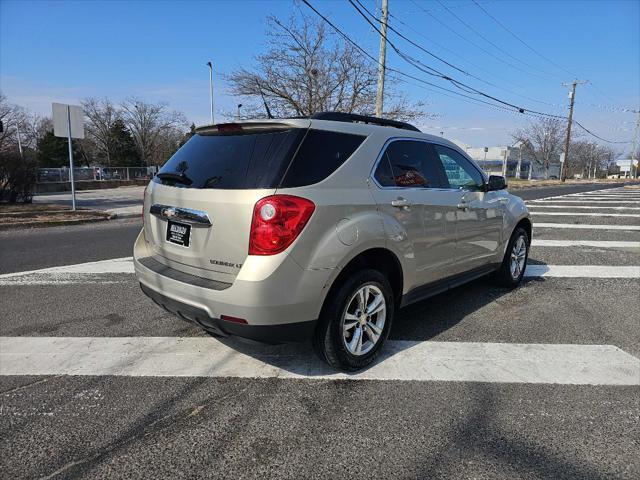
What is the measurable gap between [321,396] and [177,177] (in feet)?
6.22

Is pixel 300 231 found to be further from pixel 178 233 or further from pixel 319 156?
pixel 178 233

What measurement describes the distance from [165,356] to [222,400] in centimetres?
87

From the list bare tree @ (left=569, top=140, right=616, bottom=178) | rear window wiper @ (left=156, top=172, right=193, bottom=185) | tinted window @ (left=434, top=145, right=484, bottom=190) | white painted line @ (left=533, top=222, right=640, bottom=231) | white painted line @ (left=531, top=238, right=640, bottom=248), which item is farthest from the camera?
bare tree @ (left=569, top=140, right=616, bottom=178)

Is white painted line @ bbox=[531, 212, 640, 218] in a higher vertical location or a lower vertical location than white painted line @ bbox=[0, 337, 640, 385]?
higher

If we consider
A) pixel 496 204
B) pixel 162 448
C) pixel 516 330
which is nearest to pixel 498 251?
pixel 496 204

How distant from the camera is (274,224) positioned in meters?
2.66

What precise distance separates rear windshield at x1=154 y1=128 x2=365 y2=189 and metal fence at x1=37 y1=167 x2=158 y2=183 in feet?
76.8

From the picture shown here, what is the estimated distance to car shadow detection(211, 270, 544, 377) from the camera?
11.0 ft

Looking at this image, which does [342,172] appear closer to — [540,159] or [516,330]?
[516,330]

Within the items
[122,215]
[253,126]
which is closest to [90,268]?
[253,126]

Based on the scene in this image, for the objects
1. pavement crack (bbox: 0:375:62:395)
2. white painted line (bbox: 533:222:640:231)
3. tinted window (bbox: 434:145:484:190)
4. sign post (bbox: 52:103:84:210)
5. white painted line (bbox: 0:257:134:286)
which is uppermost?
sign post (bbox: 52:103:84:210)

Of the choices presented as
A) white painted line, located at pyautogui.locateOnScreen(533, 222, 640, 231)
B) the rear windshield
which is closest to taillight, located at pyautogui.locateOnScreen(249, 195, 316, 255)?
the rear windshield

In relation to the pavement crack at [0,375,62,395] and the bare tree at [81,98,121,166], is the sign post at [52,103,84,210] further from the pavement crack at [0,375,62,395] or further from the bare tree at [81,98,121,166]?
the bare tree at [81,98,121,166]

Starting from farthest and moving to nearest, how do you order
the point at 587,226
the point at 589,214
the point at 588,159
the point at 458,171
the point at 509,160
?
the point at 588,159
the point at 509,160
the point at 589,214
the point at 587,226
the point at 458,171
